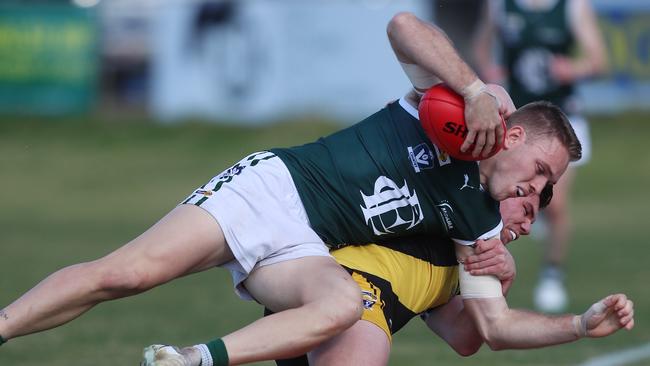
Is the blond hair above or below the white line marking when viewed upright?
above

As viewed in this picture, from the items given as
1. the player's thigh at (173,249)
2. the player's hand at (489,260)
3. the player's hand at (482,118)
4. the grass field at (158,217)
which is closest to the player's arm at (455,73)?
the player's hand at (482,118)

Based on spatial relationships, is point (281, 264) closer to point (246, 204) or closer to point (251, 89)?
point (246, 204)

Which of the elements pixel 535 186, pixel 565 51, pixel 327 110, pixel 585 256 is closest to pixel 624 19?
pixel 327 110

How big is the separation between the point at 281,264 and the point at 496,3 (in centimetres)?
550

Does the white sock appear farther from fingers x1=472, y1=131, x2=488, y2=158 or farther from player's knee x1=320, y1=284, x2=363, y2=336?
fingers x1=472, y1=131, x2=488, y2=158

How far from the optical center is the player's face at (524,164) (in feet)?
16.8

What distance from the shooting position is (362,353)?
16.8 ft

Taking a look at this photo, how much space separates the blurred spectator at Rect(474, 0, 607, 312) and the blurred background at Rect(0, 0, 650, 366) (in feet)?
18.0

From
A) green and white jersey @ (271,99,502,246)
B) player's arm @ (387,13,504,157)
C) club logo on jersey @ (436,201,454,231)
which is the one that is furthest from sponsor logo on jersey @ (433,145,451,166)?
player's arm @ (387,13,504,157)

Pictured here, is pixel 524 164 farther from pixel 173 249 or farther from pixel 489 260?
pixel 173 249

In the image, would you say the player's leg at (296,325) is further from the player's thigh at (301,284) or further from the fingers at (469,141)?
the fingers at (469,141)

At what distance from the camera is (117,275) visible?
15.9 ft

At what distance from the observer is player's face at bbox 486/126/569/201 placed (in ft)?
16.8

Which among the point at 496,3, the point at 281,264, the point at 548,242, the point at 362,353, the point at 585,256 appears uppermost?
the point at 496,3
